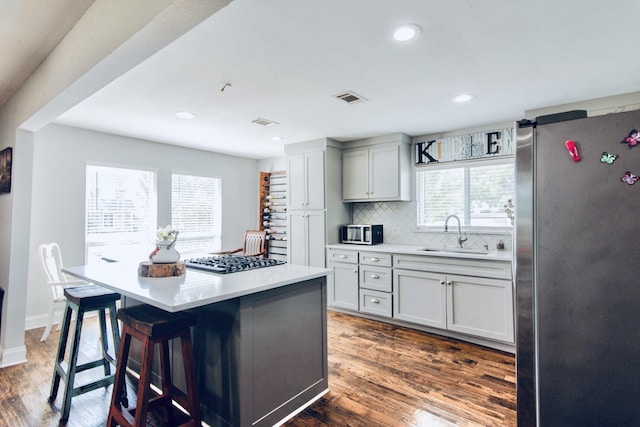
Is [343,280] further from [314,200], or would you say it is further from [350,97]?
[350,97]

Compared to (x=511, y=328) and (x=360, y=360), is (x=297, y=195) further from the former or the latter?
(x=511, y=328)

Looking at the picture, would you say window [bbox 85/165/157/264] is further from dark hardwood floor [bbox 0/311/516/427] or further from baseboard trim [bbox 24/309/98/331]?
dark hardwood floor [bbox 0/311/516/427]

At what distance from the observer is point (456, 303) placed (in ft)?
10.7

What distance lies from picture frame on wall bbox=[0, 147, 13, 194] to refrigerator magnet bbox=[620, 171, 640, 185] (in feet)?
13.2

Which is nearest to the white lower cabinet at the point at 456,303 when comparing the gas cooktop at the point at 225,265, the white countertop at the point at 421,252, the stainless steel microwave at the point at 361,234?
the white countertop at the point at 421,252

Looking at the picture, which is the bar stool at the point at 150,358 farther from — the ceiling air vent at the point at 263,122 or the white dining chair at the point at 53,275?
the ceiling air vent at the point at 263,122

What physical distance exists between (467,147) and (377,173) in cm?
108

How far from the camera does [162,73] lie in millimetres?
2336

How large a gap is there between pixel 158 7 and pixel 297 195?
3425 millimetres

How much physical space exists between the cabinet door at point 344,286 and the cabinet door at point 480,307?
1.13 meters

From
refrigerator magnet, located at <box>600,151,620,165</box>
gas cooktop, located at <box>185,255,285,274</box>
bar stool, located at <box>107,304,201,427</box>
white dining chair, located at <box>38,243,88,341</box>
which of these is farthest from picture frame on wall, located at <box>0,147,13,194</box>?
refrigerator magnet, located at <box>600,151,620,165</box>

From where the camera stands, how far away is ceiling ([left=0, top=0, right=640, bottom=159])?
1.66 metres

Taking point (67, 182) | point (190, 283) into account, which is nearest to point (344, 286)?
point (190, 283)

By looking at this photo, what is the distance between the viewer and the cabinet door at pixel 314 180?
14.3 feet
